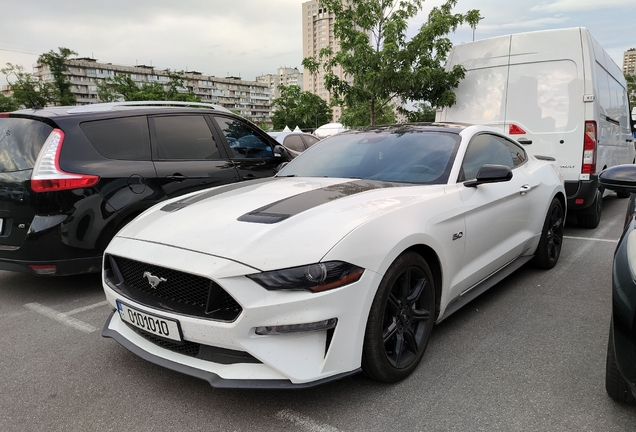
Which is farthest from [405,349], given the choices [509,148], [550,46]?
[550,46]

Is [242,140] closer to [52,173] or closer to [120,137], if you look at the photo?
[120,137]

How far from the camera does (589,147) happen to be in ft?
19.5

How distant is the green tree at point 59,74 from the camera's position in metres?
42.4

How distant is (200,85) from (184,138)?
12710 cm

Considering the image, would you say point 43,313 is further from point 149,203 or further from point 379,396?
point 379,396

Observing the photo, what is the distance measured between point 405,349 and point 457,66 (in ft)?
18.7

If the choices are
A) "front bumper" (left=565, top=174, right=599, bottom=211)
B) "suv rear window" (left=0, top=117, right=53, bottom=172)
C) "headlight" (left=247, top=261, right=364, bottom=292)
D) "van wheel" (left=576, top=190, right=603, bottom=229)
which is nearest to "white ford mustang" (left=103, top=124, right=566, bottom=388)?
"headlight" (left=247, top=261, right=364, bottom=292)

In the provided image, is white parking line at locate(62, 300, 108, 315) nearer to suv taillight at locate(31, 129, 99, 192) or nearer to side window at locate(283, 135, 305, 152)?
suv taillight at locate(31, 129, 99, 192)

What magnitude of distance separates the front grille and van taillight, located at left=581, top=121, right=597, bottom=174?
18.5 feet

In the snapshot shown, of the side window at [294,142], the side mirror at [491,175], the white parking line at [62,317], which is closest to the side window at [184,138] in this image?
the white parking line at [62,317]

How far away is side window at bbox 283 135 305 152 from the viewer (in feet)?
40.4

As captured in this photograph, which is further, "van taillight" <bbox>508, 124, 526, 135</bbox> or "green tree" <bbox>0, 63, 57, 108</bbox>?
"green tree" <bbox>0, 63, 57, 108</bbox>

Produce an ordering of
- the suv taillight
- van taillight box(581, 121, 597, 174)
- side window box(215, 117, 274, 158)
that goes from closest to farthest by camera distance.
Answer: the suv taillight < side window box(215, 117, 274, 158) < van taillight box(581, 121, 597, 174)

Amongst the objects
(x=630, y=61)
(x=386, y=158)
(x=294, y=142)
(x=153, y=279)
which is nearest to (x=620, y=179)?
(x=386, y=158)
